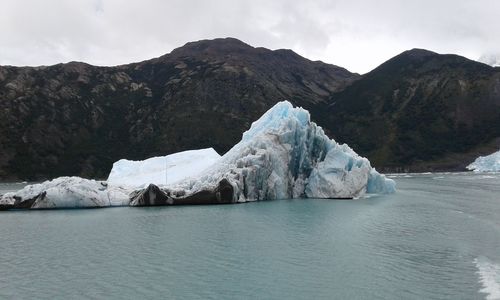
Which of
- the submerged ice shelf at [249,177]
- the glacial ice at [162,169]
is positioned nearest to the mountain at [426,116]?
the submerged ice shelf at [249,177]

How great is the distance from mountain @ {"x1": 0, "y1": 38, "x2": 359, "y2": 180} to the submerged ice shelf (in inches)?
2847

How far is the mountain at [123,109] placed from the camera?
375 feet

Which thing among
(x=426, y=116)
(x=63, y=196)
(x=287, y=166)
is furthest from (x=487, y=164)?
(x=63, y=196)

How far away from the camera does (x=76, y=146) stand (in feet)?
397

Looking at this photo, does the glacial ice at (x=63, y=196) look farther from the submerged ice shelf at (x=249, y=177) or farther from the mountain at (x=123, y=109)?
the mountain at (x=123, y=109)

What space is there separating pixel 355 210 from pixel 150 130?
355 feet

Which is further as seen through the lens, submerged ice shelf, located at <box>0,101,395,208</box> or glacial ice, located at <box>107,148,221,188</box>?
glacial ice, located at <box>107,148,221,188</box>

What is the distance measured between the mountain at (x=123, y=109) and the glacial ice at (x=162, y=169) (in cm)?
6509

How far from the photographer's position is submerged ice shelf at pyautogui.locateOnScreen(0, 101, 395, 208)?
35.8 m

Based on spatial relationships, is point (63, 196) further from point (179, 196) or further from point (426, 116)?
point (426, 116)

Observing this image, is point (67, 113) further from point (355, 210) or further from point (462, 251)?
point (462, 251)

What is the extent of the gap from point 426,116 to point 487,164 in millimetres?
34746

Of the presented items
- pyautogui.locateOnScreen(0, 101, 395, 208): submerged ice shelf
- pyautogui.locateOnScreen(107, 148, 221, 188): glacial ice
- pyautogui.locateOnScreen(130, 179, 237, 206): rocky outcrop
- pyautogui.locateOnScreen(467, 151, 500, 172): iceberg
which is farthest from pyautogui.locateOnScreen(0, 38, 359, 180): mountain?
pyautogui.locateOnScreen(130, 179, 237, 206): rocky outcrop

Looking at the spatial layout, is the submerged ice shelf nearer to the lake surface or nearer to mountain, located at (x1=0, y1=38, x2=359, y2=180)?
the lake surface
